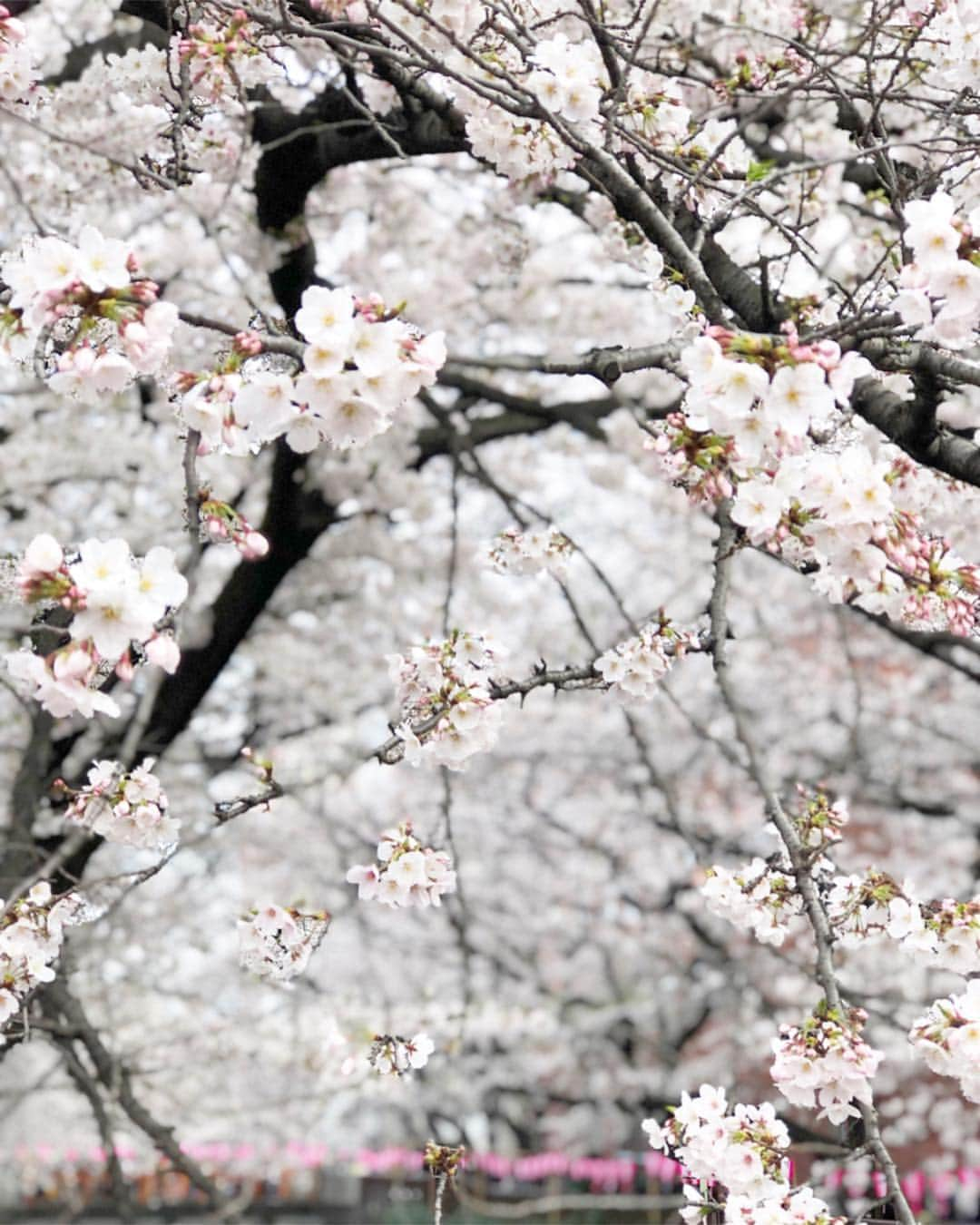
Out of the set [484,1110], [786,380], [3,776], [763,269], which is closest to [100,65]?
[763,269]

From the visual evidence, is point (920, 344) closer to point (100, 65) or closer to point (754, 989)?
point (100, 65)

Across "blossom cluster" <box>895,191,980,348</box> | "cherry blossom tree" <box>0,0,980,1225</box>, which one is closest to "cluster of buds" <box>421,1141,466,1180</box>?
"cherry blossom tree" <box>0,0,980,1225</box>

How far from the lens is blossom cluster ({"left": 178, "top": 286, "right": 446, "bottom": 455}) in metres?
1.65

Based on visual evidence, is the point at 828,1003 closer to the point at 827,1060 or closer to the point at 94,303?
the point at 827,1060

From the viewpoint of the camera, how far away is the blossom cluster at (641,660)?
2.66m

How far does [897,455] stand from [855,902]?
1007 millimetres

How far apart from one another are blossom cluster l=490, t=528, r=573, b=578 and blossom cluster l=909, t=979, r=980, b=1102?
56.9 inches

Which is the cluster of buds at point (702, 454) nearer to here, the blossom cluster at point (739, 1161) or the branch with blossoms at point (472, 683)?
the branch with blossoms at point (472, 683)

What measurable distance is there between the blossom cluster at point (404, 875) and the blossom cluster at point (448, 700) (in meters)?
0.17

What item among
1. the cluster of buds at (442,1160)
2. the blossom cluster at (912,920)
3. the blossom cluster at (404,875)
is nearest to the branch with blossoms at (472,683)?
the blossom cluster at (404,875)

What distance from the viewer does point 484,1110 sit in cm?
1337

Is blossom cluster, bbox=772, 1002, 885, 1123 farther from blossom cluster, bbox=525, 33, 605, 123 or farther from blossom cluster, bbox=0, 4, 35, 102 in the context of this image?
blossom cluster, bbox=0, 4, 35, 102

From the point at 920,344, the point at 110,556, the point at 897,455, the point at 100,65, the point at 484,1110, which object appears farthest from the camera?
the point at 484,1110

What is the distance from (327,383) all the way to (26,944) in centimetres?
134
